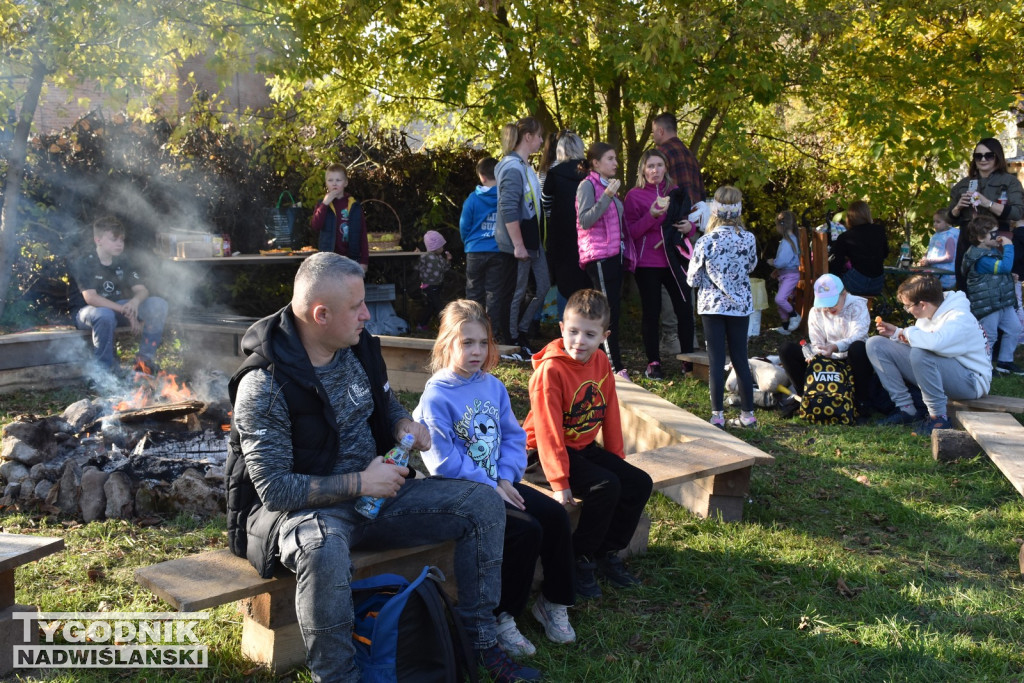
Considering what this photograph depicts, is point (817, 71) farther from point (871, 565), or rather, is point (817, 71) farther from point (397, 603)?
point (397, 603)

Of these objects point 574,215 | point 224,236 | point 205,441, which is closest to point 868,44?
point 574,215

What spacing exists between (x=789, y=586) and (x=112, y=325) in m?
6.04

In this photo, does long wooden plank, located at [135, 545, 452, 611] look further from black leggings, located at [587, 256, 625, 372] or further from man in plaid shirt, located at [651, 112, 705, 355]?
man in plaid shirt, located at [651, 112, 705, 355]

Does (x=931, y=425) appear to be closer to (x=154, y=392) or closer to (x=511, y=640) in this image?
(x=511, y=640)

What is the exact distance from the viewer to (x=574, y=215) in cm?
779

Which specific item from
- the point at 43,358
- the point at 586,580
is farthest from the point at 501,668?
the point at 43,358

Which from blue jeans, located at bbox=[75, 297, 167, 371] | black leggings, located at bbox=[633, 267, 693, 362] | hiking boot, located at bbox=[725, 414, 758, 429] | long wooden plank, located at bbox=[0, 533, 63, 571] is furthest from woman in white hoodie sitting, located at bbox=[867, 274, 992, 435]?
blue jeans, located at bbox=[75, 297, 167, 371]

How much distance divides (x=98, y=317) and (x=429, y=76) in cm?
Result: 399

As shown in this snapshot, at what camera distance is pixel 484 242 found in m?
8.15

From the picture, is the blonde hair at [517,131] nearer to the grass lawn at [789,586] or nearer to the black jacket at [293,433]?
the grass lawn at [789,586]

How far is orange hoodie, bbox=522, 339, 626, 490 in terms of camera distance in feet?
13.7

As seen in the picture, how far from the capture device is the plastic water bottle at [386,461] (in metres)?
3.29

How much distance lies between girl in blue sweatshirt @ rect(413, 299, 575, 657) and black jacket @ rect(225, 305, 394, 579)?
575 mm

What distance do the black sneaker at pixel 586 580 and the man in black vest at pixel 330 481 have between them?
74 centimetres
